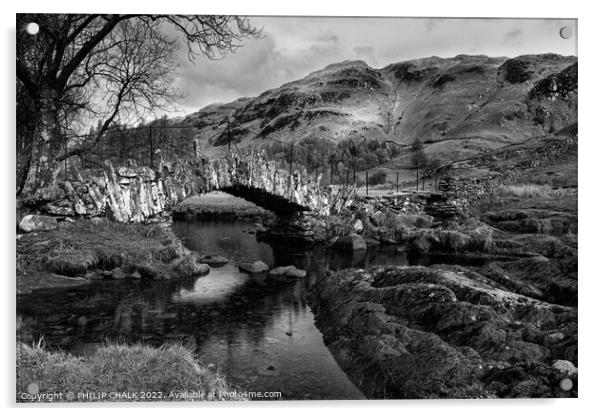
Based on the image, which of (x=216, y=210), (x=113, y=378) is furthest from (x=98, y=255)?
(x=216, y=210)

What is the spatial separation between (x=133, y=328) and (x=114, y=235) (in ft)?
13.0

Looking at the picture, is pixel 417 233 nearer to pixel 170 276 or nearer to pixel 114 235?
pixel 170 276

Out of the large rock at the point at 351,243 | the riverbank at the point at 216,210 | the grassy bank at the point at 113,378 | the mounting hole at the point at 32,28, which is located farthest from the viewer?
the riverbank at the point at 216,210

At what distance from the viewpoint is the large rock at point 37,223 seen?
8880 millimetres

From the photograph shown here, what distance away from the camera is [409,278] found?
29.8 ft

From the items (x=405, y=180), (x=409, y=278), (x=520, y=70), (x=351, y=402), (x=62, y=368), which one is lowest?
(x=351, y=402)

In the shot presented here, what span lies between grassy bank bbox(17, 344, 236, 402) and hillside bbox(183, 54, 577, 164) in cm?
425

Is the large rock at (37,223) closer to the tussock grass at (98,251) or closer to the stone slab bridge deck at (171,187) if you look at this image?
the tussock grass at (98,251)

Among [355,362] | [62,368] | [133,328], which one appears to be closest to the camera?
[62,368]

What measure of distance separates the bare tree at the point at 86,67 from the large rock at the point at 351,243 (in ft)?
28.1

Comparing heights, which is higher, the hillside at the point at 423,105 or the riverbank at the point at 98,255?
the hillside at the point at 423,105

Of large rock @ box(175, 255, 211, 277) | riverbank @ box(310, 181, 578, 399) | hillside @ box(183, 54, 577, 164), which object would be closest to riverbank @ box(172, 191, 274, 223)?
large rock @ box(175, 255, 211, 277)

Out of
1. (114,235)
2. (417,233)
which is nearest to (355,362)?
(114,235)

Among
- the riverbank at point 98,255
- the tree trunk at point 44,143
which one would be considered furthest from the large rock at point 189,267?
the tree trunk at point 44,143
